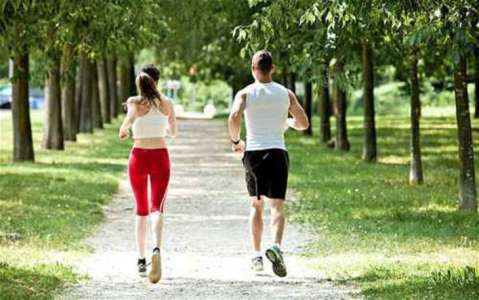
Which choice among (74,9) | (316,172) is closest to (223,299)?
(74,9)

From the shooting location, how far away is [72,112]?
3419cm

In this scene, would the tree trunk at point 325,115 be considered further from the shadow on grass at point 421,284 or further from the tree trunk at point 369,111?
the shadow on grass at point 421,284

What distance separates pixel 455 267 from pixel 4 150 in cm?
2290

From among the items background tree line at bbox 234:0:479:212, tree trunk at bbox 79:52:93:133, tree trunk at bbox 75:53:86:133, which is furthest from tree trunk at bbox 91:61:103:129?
background tree line at bbox 234:0:479:212

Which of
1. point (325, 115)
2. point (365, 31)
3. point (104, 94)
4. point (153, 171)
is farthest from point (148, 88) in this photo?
point (104, 94)

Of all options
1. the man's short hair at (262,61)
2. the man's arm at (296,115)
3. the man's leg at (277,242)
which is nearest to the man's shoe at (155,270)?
the man's leg at (277,242)

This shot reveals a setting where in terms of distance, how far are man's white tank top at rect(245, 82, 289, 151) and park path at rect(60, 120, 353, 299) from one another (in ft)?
4.11

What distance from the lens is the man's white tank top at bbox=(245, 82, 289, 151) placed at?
10.5m

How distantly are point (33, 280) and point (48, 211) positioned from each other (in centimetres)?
605

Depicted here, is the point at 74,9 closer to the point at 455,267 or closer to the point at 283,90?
the point at 283,90

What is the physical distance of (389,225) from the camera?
14.8 m

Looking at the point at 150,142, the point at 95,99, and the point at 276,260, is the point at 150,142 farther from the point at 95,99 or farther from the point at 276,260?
the point at 95,99

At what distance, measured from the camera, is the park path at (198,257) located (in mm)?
9938

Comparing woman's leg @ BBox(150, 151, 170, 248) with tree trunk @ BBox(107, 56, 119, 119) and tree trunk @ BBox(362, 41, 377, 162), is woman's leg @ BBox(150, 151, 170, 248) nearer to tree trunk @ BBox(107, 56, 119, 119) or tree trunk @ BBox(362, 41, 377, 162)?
tree trunk @ BBox(362, 41, 377, 162)
